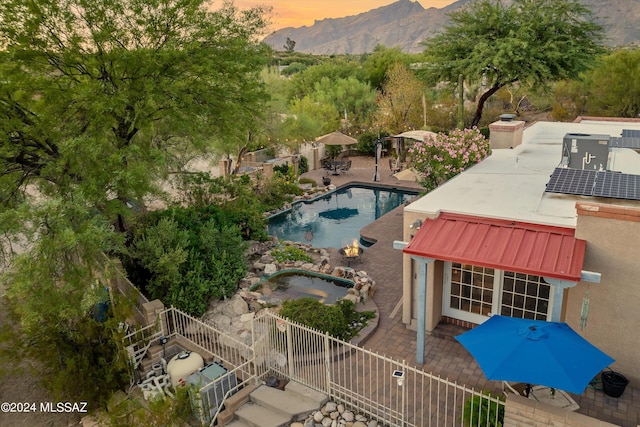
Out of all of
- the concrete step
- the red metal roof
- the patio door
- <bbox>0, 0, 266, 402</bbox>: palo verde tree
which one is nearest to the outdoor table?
the red metal roof

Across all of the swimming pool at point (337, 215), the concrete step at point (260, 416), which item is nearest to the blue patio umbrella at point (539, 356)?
the concrete step at point (260, 416)

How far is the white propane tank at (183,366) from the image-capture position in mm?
9531

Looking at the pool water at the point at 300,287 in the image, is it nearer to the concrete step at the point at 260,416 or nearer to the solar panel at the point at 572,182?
the concrete step at the point at 260,416

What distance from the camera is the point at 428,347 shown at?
33.9 feet

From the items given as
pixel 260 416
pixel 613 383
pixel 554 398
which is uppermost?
pixel 554 398

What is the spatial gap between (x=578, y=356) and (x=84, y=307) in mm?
9061

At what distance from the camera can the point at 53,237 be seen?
358 inches

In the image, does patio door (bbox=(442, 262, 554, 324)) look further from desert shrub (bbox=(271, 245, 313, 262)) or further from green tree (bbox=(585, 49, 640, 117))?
green tree (bbox=(585, 49, 640, 117))

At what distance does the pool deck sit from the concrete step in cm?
286

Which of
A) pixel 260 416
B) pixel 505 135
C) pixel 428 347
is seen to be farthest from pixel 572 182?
pixel 505 135

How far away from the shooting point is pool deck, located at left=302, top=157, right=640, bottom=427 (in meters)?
8.07

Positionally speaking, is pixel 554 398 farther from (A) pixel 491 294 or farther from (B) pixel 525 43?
(B) pixel 525 43

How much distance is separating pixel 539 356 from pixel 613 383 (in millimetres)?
2969

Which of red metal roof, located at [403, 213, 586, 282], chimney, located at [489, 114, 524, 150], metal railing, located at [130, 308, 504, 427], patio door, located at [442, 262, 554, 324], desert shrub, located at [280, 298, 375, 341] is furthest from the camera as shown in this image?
chimney, located at [489, 114, 524, 150]
